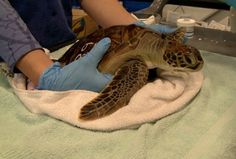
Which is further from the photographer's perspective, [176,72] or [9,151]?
[176,72]

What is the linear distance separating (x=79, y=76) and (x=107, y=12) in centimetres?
34

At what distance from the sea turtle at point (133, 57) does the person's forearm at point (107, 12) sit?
161mm

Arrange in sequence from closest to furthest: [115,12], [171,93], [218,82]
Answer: [171,93] < [218,82] < [115,12]

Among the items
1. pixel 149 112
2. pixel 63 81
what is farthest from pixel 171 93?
pixel 63 81

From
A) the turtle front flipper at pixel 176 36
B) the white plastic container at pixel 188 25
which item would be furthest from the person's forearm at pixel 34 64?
the white plastic container at pixel 188 25

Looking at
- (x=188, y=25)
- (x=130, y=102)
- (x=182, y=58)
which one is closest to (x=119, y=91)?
(x=130, y=102)

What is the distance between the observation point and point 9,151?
0.60 metres

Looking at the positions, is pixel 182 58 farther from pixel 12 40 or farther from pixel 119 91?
pixel 12 40

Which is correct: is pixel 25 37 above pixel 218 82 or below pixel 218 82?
above

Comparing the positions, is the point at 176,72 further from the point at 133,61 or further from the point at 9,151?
the point at 9,151

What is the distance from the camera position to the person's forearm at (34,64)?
76 centimetres

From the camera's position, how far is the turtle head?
2.45 ft

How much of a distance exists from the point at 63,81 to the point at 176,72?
0.24 metres

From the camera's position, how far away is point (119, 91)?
0.71 meters
